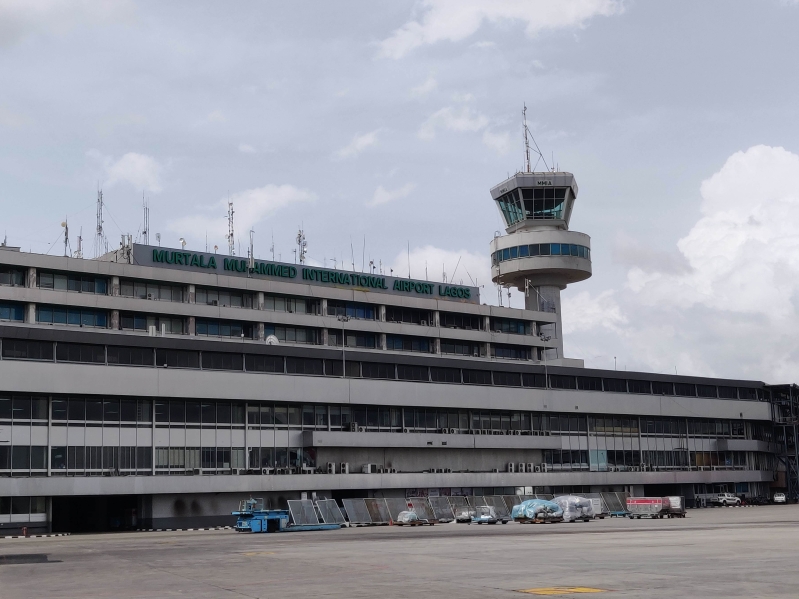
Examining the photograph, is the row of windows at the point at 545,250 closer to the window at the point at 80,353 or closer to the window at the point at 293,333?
the window at the point at 293,333

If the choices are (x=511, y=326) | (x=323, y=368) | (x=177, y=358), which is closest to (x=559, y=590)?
(x=177, y=358)

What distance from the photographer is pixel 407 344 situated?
116625 mm

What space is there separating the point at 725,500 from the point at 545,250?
39108 millimetres

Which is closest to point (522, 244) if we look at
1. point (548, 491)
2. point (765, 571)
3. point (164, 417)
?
point (548, 491)

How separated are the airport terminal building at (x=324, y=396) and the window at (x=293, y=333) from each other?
0.55 ft

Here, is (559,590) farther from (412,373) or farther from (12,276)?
(12,276)

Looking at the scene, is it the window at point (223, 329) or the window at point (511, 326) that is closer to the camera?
the window at point (223, 329)

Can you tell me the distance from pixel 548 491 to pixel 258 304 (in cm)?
3903

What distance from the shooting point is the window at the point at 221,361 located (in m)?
88.8

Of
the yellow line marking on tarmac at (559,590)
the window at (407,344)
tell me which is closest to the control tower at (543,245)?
the window at (407,344)

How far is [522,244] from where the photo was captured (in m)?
130

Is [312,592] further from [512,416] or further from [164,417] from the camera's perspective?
[512,416]

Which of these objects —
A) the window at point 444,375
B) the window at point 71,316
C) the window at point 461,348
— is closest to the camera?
the window at point 71,316

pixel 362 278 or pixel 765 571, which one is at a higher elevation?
pixel 362 278
